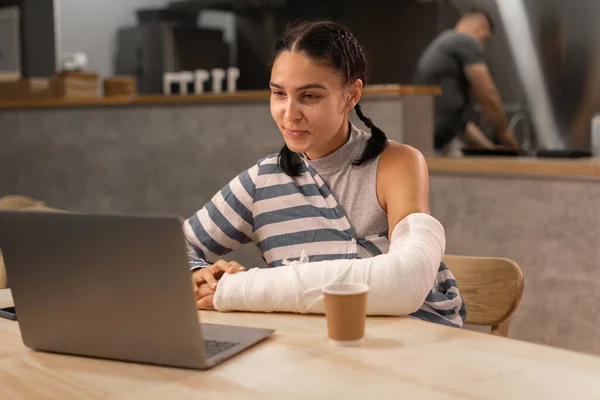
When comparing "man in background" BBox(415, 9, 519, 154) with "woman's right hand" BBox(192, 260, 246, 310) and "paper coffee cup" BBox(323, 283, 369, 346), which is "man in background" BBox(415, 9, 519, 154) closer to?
"woman's right hand" BBox(192, 260, 246, 310)

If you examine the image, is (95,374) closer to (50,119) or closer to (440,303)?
(440,303)

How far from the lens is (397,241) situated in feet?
4.52

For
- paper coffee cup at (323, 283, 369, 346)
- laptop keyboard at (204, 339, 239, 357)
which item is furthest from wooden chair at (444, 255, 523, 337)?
→ laptop keyboard at (204, 339, 239, 357)

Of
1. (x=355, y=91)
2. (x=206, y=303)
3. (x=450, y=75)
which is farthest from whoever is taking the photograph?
(x=450, y=75)

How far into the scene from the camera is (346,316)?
3.70ft

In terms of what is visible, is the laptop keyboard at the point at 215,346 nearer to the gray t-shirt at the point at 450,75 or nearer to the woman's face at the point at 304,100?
the woman's face at the point at 304,100

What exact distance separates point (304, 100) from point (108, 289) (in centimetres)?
63

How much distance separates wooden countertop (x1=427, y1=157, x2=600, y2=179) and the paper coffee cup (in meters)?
1.82

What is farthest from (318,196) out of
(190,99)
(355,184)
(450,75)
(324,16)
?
(324,16)

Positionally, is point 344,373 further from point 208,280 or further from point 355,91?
point 355,91

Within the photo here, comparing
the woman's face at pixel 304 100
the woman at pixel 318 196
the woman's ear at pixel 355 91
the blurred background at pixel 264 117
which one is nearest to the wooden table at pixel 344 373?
the woman at pixel 318 196

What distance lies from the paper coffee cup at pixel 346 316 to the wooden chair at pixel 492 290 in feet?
2.08

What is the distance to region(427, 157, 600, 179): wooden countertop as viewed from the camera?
2.74 m

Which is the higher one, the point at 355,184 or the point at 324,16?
the point at 324,16
